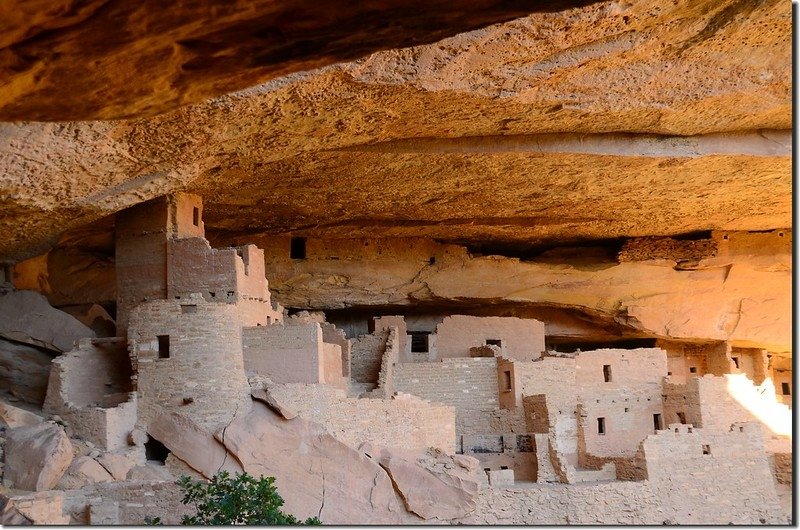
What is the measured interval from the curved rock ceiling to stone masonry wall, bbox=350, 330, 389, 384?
8.26 ft

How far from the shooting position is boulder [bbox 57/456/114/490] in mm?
12688

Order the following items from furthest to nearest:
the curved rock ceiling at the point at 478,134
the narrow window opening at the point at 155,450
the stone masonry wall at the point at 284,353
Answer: the stone masonry wall at the point at 284,353 < the narrow window opening at the point at 155,450 < the curved rock ceiling at the point at 478,134

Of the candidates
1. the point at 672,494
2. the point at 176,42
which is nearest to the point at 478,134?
the point at 672,494

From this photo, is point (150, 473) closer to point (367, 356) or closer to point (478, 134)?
point (367, 356)

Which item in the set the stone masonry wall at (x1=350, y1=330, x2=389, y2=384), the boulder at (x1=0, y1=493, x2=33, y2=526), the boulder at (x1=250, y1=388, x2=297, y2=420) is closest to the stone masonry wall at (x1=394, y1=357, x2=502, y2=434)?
the stone masonry wall at (x1=350, y1=330, x2=389, y2=384)

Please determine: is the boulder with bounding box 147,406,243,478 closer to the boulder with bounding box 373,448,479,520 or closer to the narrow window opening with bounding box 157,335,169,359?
the narrow window opening with bounding box 157,335,169,359

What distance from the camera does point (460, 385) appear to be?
58.6 feet

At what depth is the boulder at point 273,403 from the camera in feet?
46.1

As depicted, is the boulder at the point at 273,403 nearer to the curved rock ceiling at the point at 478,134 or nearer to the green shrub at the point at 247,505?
the green shrub at the point at 247,505

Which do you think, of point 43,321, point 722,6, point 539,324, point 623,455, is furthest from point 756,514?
point 43,321

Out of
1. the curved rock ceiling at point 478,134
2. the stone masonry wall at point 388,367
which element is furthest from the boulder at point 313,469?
the curved rock ceiling at point 478,134

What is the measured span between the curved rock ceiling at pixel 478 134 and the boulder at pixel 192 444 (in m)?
3.40

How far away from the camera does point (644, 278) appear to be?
2303 centimetres

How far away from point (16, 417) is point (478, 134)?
26.1 feet
